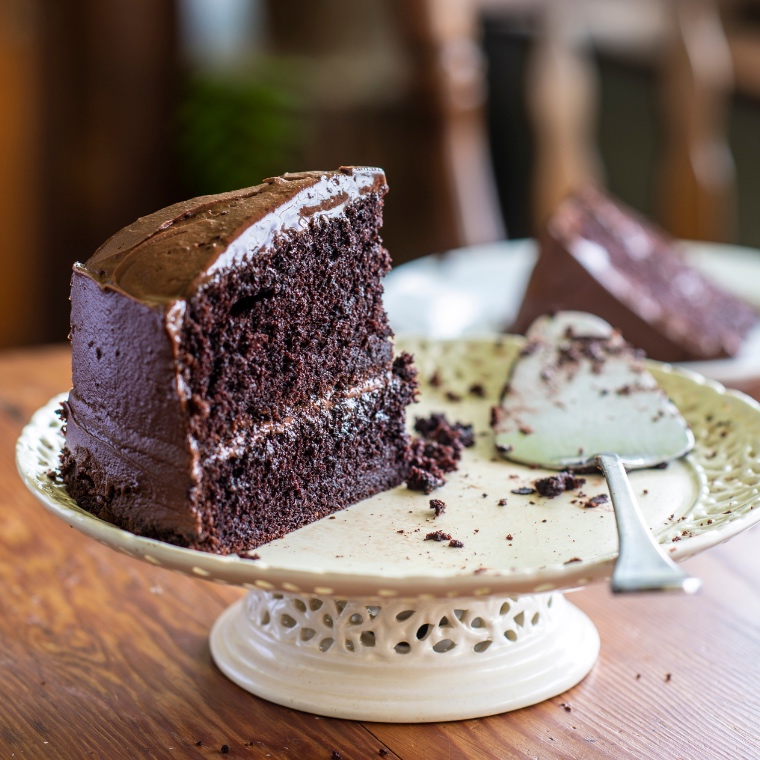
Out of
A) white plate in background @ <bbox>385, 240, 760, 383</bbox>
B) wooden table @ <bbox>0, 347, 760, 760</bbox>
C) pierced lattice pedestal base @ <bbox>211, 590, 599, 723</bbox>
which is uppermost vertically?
white plate in background @ <bbox>385, 240, 760, 383</bbox>

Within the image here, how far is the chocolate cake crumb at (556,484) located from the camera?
128 cm

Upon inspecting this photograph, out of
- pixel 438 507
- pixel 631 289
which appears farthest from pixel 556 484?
pixel 631 289

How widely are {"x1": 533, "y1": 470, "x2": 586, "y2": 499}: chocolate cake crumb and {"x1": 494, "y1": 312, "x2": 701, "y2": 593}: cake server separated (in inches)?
1.6

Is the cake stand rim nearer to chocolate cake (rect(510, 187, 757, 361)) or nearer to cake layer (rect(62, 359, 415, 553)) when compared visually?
cake layer (rect(62, 359, 415, 553))

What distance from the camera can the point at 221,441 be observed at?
1167 millimetres

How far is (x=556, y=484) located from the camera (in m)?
1.28

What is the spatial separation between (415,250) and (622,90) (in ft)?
3.61

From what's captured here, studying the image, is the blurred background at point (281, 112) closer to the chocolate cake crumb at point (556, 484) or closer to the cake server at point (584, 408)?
the cake server at point (584, 408)

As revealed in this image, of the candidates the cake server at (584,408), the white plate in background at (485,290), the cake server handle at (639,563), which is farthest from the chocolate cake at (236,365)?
the white plate in background at (485,290)

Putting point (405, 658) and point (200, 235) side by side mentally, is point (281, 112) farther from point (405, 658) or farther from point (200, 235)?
point (405, 658)

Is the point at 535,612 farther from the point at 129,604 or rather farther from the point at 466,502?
the point at 129,604

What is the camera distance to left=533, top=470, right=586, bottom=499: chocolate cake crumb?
50.2 inches

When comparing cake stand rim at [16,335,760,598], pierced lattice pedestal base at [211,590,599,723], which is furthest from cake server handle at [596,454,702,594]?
pierced lattice pedestal base at [211,590,599,723]

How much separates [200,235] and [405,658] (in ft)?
1.65
